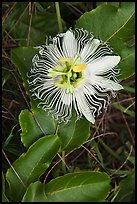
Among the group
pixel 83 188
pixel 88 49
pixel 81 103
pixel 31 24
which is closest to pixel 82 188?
pixel 83 188

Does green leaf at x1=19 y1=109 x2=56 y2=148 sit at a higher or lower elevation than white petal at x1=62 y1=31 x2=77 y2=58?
lower

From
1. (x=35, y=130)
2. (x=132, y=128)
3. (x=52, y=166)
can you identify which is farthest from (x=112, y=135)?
(x=35, y=130)

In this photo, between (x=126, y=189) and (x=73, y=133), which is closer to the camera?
(x=73, y=133)

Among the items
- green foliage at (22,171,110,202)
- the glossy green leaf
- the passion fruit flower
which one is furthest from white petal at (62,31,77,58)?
green foliage at (22,171,110,202)

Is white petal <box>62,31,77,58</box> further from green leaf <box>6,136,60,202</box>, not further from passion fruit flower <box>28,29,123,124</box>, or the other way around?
green leaf <box>6,136,60,202</box>

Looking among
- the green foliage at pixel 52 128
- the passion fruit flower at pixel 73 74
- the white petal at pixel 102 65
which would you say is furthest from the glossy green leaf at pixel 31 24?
the white petal at pixel 102 65

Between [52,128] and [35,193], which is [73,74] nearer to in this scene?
[52,128]
